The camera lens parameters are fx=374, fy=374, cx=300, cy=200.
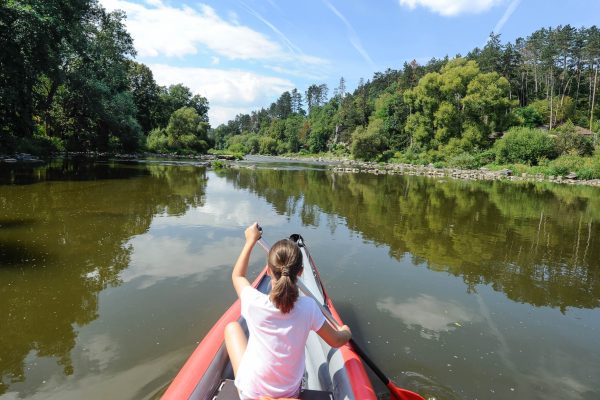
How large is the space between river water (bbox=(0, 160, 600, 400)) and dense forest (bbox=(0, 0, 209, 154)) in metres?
10.3

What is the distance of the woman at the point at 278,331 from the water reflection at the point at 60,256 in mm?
2501

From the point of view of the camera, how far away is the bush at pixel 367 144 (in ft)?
182

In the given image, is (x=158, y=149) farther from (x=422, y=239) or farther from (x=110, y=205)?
(x=422, y=239)

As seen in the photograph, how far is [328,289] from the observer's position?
6332 millimetres

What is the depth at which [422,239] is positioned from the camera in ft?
33.4

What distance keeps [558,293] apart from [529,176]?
3145 centimetres

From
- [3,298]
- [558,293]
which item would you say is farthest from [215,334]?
[558,293]

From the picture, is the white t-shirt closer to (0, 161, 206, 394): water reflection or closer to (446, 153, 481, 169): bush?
(0, 161, 206, 394): water reflection

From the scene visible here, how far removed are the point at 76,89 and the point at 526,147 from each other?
41.6m

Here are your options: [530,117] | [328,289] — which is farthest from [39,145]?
[530,117]

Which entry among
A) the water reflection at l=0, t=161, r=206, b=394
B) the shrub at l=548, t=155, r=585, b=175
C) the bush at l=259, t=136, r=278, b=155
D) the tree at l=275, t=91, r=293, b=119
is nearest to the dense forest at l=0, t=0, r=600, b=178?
the shrub at l=548, t=155, r=585, b=175

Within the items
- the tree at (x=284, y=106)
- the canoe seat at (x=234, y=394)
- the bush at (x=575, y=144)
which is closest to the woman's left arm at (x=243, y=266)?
the canoe seat at (x=234, y=394)

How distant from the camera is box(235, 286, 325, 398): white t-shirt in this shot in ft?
7.55

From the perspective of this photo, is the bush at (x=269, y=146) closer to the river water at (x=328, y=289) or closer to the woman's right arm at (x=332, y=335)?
the river water at (x=328, y=289)
